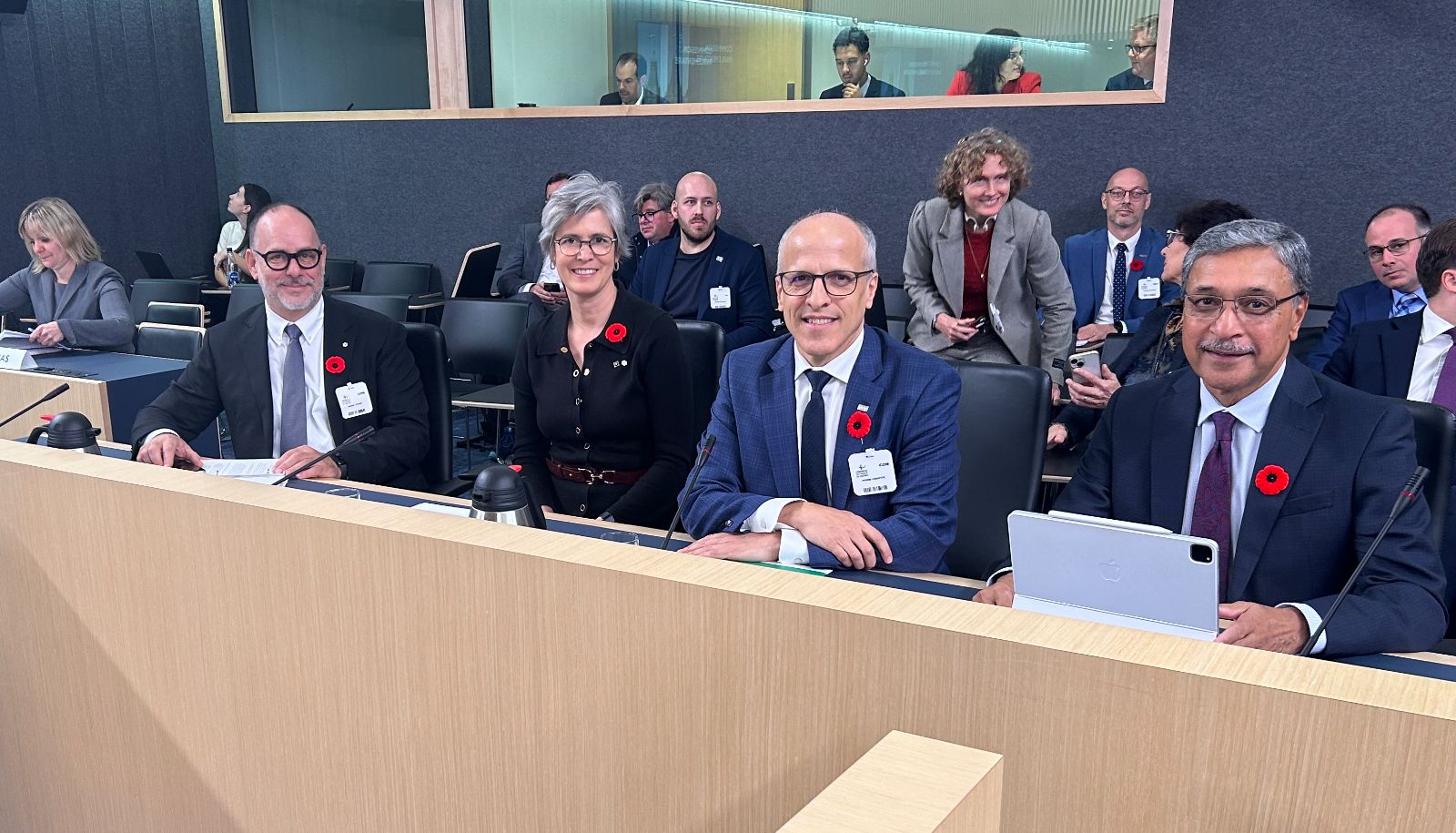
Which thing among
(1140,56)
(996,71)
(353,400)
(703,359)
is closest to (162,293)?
(353,400)

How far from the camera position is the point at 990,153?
A: 10.7 feet

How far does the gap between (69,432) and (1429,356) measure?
9.40 ft

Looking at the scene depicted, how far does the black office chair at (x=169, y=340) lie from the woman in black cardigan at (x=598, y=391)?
1939 millimetres

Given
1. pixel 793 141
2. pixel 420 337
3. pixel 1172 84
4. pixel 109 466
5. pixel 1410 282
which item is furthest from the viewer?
pixel 793 141

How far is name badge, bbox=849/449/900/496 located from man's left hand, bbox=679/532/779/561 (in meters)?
0.22

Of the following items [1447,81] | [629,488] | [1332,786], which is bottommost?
[629,488]

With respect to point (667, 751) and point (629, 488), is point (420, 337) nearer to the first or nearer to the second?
point (629, 488)

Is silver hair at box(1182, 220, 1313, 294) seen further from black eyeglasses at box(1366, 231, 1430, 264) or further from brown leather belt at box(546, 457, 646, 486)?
black eyeglasses at box(1366, 231, 1430, 264)

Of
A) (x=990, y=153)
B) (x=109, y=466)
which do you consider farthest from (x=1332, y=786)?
(x=990, y=153)

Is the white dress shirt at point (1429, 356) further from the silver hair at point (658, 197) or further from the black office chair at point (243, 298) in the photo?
the black office chair at point (243, 298)

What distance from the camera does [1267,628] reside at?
4.35 feet

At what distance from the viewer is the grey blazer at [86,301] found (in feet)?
12.7

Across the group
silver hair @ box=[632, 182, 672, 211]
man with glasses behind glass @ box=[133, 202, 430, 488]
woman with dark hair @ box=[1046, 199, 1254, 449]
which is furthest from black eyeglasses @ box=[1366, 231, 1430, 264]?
man with glasses behind glass @ box=[133, 202, 430, 488]

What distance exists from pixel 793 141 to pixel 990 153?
7.56 ft
